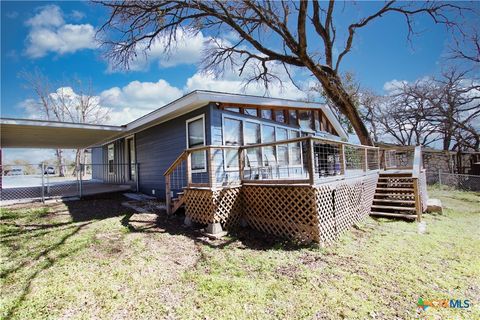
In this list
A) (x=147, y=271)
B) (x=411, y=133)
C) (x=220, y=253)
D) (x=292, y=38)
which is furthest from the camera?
(x=411, y=133)

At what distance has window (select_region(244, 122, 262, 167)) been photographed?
7758 mm

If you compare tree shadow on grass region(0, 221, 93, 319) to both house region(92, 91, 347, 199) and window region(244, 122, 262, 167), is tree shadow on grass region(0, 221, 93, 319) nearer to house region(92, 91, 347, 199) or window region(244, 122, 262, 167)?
house region(92, 91, 347, 199)

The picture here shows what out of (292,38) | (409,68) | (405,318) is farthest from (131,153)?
(409,68)

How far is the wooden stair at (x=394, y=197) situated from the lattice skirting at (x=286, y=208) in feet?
5.32

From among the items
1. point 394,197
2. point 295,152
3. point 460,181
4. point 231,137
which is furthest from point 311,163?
point 460,181

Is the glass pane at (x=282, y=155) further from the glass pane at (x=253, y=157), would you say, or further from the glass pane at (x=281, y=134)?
the glass pane at (x=253, y=157)

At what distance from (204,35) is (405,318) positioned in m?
10.9

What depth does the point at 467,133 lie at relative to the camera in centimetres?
2047

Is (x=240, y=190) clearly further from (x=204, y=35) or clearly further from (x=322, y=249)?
(x=204, y=35)

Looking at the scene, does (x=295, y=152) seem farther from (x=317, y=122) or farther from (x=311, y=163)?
(x=311, y=163)

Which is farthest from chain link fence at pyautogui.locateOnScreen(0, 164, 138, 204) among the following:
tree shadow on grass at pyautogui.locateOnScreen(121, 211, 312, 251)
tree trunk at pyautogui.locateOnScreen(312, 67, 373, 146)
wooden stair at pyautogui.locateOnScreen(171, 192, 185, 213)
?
tree trunk at pyautogui.locateOnScreen(312, 67, 373, 146)

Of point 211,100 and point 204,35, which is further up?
point 204,35

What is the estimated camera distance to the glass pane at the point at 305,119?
1091cm

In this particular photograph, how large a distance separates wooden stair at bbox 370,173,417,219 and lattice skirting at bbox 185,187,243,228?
431 cm
